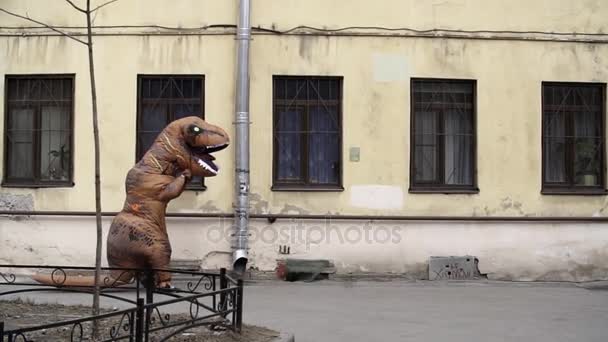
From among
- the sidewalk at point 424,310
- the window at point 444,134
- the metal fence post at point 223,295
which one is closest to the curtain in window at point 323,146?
the window at point 444,134

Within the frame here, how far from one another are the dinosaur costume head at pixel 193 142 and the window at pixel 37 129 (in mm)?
3607

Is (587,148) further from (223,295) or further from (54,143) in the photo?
(54,143)

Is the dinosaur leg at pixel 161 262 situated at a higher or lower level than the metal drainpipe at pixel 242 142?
lower

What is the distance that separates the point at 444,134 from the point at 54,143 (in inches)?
289

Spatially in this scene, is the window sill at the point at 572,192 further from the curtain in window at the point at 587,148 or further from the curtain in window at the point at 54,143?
the curtain in window at the point at 54,143

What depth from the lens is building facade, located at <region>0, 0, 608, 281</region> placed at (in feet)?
48.0

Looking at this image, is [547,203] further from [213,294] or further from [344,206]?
[213,294]

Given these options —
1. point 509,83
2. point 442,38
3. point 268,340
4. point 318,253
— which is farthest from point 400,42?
point 268,340

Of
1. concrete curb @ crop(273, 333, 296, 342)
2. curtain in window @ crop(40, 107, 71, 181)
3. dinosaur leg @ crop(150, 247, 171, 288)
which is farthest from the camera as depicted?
curtain in window @ crop(40, 107, 71, 181)

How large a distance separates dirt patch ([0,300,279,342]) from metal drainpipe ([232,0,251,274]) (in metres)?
4.21

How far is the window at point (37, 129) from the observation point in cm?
1505

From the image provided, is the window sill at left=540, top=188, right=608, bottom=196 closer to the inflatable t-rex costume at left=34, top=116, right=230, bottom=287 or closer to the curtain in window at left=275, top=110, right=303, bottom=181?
the curtain in window at left=275, top=110, right=303, bottom=181

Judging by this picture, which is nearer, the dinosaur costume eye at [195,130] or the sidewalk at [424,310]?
the sidewalk at [424,310]

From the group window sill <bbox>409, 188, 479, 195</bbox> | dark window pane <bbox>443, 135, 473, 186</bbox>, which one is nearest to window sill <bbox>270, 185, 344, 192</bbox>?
window sill <bbox>409, 188, 479, 195</bbox>
